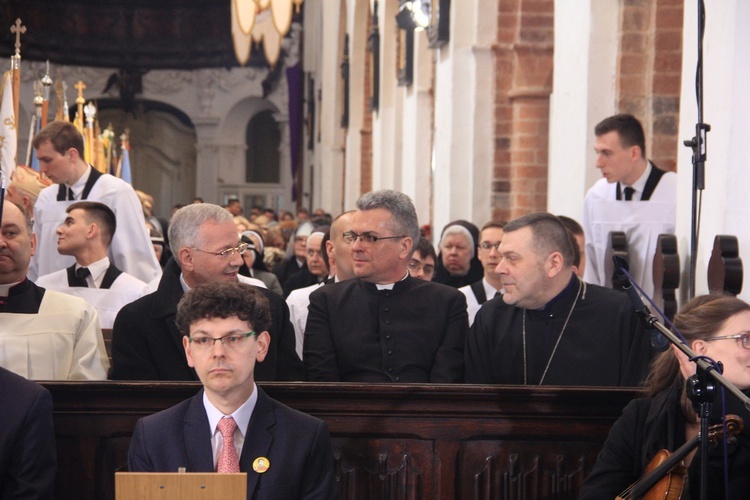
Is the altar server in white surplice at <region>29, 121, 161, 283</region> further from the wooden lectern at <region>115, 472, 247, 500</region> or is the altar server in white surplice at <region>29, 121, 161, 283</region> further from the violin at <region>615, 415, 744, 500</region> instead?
the violin at <region>615, 415, 744, 500</region>

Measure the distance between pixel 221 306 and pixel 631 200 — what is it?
3.78 metres

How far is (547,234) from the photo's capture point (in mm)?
5145

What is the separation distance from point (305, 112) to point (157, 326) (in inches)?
1142

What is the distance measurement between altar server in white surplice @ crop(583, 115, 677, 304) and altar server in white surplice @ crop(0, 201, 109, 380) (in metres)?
3.24

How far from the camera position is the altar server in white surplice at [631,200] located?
684 cm

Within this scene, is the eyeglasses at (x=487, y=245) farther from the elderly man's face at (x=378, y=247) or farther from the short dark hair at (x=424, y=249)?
the elderly man's face at (x=378, y=247)

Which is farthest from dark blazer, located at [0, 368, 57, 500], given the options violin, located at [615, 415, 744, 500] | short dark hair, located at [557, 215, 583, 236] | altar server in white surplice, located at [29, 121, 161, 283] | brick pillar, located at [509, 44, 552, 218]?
brick pillar, located at [509, 44, 552, 218]

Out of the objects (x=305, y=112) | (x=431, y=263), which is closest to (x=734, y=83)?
(x=431, y=263)

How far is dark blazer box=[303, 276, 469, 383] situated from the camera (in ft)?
17.2

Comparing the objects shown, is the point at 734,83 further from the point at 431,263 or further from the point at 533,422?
the point at 431,263

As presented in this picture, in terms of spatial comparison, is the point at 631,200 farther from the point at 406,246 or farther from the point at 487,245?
the point at 406,246

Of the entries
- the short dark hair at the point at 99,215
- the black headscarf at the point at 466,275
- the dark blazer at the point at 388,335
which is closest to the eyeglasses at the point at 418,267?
the black headscarf at the point at 466,275

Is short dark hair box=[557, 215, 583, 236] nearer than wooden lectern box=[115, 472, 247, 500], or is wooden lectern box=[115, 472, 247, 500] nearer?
wooden lectern box=[115, 472, 247, 500]

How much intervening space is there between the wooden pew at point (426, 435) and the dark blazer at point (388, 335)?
520 millimetres
